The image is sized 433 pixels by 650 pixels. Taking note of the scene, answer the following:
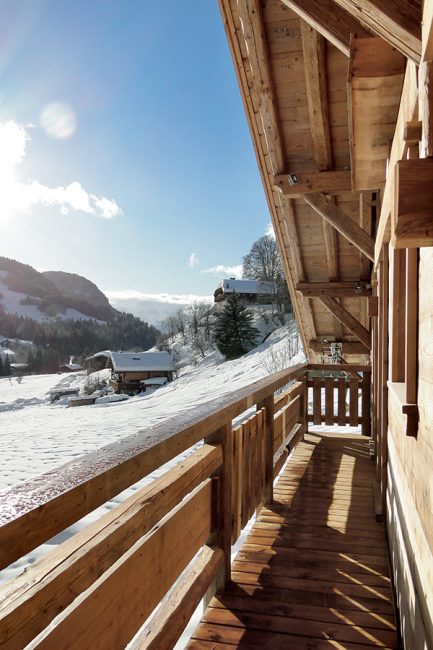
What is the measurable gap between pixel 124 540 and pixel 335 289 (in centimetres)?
663

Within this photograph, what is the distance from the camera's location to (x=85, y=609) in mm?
1064

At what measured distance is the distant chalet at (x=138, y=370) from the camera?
1444 inches

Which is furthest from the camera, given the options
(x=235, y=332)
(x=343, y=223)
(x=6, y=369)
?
(x=6, y=369)

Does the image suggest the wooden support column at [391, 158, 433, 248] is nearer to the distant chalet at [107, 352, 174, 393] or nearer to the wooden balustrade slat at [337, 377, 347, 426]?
the wooden balustrade slat at [337, 377, 347, 426]

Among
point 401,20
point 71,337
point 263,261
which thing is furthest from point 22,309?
point 401,20

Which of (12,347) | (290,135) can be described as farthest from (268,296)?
(12,347)

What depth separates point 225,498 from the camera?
7.88 ft

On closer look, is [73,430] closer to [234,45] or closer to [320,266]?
[320,266]

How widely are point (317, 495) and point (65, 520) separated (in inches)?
140

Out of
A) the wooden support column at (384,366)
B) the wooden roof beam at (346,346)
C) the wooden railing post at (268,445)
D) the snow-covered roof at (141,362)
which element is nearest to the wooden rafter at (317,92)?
the wooden support column at (384,366)

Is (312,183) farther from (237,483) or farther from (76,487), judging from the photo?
(76,487)

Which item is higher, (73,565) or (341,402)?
(73,565)

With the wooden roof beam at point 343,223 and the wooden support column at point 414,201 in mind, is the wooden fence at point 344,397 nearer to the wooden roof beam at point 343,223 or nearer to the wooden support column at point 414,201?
the wooden roof beam at point 343,223

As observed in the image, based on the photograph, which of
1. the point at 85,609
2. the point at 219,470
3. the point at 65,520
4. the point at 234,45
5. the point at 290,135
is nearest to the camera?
the point at 65,520
